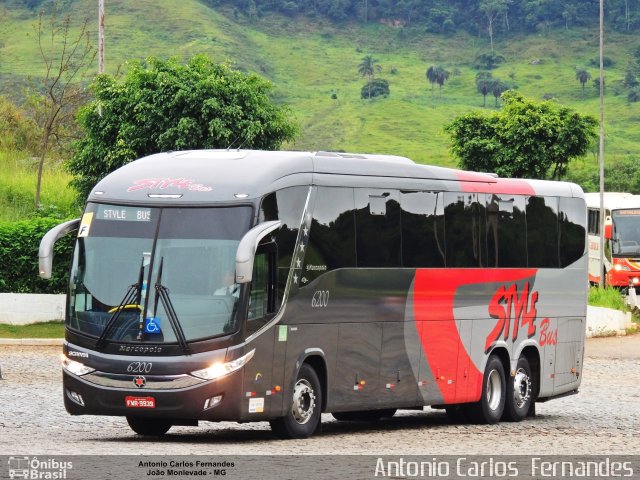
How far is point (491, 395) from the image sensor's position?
68.7 feet

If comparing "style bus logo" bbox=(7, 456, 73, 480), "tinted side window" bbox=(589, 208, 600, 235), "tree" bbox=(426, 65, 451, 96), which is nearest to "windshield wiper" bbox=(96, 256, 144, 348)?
"style bus logo" bbox=(7, 456, 73, 480)

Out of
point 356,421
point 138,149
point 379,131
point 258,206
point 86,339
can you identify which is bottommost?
point 356,421

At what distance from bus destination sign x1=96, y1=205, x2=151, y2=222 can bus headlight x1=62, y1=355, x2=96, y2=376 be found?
5.36 ft

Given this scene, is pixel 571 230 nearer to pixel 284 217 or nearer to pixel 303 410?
pixel 303 410

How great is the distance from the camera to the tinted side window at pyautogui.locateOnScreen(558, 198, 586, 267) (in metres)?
22.7

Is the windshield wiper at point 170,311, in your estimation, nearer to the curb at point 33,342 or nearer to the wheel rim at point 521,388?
the wheel rim at point 521,388

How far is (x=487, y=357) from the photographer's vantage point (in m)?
20.6

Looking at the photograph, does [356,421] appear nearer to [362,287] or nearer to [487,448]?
[362,287]

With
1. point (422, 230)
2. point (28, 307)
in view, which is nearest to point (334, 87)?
point (28, 307)

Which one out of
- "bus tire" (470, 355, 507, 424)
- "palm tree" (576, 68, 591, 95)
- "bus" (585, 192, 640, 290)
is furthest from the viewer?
"palm tree" (576, 68, 591, 95)

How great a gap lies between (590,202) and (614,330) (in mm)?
16969

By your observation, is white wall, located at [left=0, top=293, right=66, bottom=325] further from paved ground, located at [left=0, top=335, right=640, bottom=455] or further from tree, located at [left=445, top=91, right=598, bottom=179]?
tree, located at [left=445, top=91, right=598, bottom=179]

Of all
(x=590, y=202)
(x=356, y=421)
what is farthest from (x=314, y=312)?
(x=590, y=202)

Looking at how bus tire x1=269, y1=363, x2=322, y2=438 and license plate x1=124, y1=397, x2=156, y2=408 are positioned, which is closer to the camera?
license plate x1=124, y1=397, x2=156, y2=408
